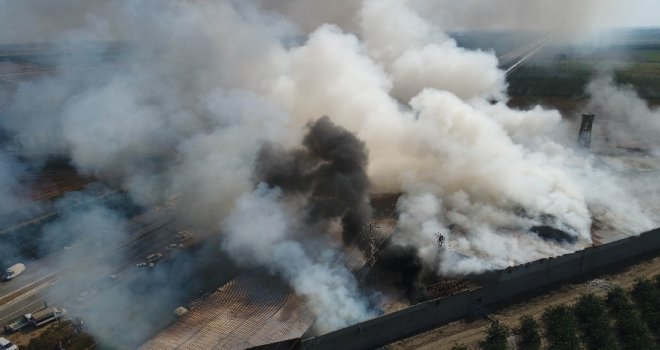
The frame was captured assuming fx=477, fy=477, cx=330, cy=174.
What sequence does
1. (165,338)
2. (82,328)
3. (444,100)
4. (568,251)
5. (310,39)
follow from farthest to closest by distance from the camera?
(310,39), (444,100), (568,251), (82,328), (165,338)

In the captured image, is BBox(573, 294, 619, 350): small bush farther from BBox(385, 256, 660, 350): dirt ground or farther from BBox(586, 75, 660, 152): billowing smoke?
BBox(586, 75, 660, 152): billowing smoke

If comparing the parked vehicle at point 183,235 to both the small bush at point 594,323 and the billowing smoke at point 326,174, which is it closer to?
the billowing smoke at point 326,174

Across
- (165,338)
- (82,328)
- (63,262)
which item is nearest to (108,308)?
(82,328)

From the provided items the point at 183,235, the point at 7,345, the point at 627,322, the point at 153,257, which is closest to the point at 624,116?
the point at 627,322

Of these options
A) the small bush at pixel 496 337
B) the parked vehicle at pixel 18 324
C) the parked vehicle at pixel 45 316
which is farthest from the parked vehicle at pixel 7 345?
the small bush at pixel 496 337

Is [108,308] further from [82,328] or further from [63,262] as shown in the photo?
[63,262]

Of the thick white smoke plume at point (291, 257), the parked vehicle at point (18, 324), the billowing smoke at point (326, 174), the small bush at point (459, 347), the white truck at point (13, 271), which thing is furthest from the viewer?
the billowing smoke at point (326, 174)
